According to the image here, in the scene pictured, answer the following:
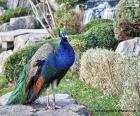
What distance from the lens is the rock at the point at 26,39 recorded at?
14836 mm

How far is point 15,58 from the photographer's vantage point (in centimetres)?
1152

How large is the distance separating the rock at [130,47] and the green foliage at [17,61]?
1.82 metres

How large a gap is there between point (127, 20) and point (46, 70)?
6.22m

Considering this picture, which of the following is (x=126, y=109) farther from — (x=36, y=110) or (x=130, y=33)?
(x=130, y=33)

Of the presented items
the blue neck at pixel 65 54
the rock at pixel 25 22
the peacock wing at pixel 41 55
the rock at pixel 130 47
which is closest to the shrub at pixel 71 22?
→ the rock at pixel 25 22

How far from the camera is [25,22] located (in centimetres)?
1898

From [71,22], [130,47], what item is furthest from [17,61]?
[71,22]

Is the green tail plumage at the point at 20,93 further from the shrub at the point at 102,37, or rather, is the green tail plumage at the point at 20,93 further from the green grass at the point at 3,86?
the shrub at the point at 102,37

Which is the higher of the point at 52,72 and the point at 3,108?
the point at 52,72

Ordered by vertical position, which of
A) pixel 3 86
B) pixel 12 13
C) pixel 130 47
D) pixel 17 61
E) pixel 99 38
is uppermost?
pixel 12 13

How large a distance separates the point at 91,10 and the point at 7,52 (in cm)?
349

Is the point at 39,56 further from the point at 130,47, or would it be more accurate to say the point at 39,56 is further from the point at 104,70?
the point at 130,47

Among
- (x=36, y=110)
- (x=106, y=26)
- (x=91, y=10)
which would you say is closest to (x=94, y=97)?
→ (x=36, y=110)

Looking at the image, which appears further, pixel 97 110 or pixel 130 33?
pixel 130 33
